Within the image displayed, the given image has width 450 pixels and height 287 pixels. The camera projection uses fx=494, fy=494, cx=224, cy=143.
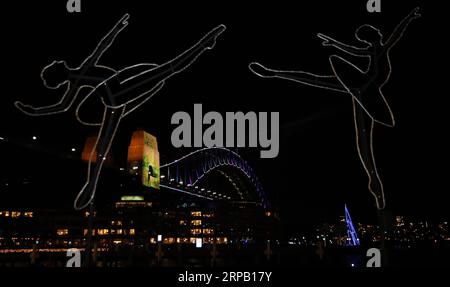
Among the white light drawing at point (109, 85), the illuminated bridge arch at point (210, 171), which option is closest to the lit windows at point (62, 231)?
the illuminated bridge arch at point (210, 171)

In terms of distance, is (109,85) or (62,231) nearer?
(109,85)

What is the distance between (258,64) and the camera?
12.1m

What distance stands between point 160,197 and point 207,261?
77088 millimetres

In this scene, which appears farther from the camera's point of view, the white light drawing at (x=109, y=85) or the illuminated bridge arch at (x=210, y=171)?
the illuminated bridge arch at (x=210, y=171)

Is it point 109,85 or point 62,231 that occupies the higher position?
point 109,85

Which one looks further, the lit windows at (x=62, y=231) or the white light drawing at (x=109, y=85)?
the lit windows at (x=62, y=231)

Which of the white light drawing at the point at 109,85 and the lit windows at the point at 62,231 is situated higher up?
the white light drawing at the point at 109,85

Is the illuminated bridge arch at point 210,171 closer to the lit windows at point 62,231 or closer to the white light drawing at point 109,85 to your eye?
the lit windows at point 62,231

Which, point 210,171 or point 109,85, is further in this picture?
point 210,171

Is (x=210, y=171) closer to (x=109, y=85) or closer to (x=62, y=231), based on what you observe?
(x=62, y=231)

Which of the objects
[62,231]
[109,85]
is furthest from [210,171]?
[109,85]

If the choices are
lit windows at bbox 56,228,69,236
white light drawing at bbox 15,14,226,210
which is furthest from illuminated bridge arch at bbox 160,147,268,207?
white light drawing at bbox 15,14,226,210
